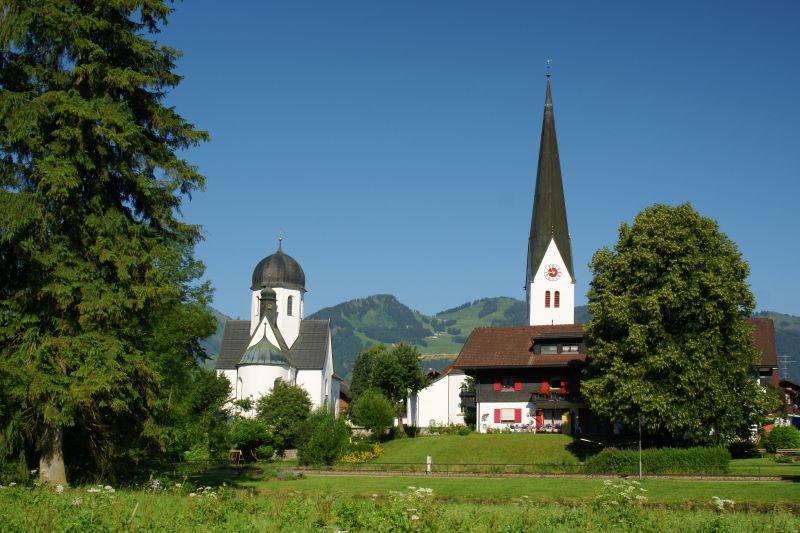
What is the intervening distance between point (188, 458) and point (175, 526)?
3244 centimetres

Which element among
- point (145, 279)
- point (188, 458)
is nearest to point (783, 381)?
point (188, 458)

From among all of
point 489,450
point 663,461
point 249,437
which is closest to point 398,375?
point 249,437

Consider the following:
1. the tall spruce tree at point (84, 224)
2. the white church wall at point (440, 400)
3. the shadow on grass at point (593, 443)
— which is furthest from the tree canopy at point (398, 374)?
the tall spruce tree at point (84, 224)

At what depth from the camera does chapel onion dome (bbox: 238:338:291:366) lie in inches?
2815

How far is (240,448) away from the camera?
54688 mm

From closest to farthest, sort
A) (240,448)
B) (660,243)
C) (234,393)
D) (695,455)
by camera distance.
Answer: (695,455) → (660,243) → (240,448) → (234,393)

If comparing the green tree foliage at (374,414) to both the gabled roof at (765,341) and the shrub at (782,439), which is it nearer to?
the gabled roof at (765,341)

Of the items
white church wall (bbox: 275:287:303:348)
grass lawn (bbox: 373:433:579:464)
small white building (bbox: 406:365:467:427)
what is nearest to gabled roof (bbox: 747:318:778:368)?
grass lawn (bbox: 373:433:579:464)

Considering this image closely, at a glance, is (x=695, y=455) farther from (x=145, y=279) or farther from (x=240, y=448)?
(x=240, y=448)

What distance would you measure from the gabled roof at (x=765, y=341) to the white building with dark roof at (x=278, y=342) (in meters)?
35.1

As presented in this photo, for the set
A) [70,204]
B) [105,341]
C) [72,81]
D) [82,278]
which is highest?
[72,81]

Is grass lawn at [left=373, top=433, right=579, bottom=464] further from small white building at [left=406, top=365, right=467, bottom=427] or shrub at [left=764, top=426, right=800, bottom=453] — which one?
small white building at [left=406, top=365, right=467, bottom=427]

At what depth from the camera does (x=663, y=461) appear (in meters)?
36.1

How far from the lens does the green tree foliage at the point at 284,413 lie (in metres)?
57.8
